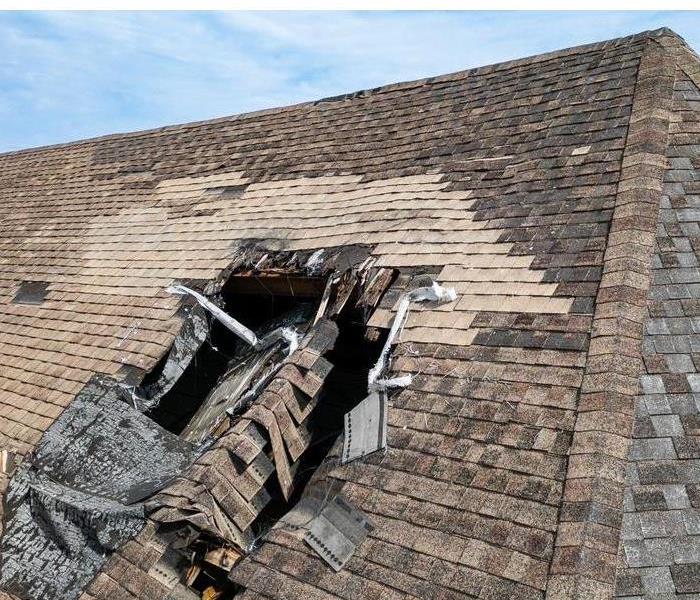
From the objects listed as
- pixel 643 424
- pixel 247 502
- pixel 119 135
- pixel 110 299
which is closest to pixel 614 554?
pixel 643 424

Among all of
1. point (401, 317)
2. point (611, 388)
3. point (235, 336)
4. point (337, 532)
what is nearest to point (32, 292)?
point (235, 336)

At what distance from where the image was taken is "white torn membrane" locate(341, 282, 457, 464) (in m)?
5.93

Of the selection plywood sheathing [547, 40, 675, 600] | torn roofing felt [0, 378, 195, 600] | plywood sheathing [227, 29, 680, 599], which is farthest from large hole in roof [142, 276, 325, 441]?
plywood sheathing [547, 40, 675, 600]

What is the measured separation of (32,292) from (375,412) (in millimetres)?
7390

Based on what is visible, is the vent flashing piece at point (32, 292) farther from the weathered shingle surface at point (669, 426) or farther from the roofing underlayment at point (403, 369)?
the weathered shingle surface at point (669, 426)

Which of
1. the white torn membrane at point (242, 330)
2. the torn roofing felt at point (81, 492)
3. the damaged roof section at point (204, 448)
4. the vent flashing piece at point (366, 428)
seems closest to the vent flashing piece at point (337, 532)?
the damaged roof section at point (204, 448)

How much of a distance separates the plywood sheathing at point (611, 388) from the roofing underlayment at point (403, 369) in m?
0.02

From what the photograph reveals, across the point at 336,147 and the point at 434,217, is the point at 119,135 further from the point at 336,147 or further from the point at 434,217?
the point at 434,217

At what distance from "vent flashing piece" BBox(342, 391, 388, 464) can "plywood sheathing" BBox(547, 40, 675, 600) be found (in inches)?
65.0

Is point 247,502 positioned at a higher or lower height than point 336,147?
lower

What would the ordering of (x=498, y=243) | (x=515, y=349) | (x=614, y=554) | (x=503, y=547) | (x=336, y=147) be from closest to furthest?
(x=614, y=554)
(x=503, y=547)
(x=515, y=349)
(x=498, y=243)
(x=336, y=147)

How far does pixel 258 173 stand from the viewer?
1132cm

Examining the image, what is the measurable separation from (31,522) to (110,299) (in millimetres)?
3955

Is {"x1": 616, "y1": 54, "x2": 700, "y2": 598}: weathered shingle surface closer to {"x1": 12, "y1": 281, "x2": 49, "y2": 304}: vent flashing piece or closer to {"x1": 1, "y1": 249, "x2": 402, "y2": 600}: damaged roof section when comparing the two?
{"x1": 1, "y1": 249, "x2": 402, "y2": 600}: damaged roof section
